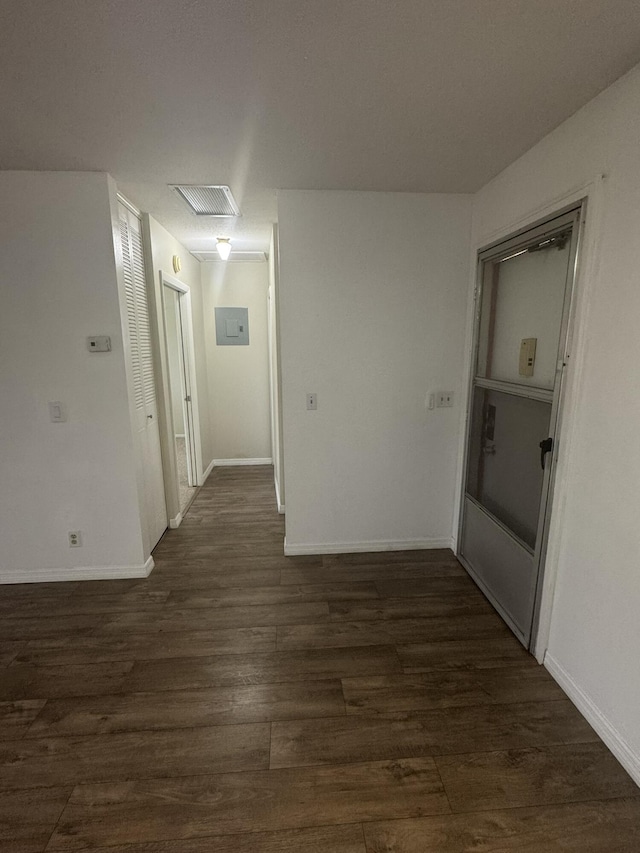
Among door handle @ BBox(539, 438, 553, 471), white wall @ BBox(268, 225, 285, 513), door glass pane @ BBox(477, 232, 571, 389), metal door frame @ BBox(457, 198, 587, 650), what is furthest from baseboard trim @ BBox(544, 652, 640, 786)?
white wall @ BBox(268, 225, 285, 513)

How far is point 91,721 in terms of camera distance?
1.68 metres

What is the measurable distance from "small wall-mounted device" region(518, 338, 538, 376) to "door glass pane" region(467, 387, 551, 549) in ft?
0.52

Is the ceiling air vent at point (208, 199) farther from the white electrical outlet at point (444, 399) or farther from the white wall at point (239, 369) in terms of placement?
the white electrical outlet at point (444, 399)

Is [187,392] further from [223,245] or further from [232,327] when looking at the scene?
[223,245]

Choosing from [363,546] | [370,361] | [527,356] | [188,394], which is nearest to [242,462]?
[188,394]

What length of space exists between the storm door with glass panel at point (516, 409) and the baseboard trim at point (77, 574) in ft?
7.62

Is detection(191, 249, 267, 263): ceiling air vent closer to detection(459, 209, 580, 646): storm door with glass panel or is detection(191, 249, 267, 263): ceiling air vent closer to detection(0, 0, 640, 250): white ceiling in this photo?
detection(0, 0, 640, 250): white ceiling

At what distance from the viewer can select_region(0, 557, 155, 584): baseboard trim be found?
2658 millimetres

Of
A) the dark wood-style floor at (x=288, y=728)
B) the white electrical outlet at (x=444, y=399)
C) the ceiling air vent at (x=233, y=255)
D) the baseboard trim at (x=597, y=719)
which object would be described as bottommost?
the dark wood-style floor at (x=288, y=728)

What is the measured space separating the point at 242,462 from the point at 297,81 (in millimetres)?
4357

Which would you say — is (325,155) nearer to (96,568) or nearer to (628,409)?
(628,409)

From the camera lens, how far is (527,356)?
209cm

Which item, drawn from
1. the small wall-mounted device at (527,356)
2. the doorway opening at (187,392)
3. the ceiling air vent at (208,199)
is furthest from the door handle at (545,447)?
the doorway opening at (187,392)

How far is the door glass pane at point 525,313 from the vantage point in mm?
1881
